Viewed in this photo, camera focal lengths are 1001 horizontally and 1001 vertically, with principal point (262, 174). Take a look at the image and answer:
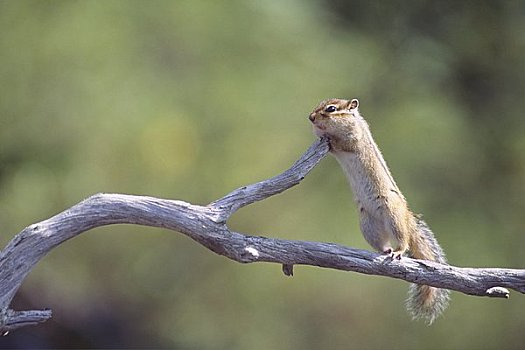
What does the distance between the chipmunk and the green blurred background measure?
87 cm

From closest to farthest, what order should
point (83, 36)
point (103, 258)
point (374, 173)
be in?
point (374, 173) < point (83, 36) < point (103, 258)

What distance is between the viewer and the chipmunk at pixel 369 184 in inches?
71.5

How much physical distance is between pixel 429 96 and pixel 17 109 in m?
1.27

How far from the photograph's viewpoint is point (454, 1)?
10.8ft

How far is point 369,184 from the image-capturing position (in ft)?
6.08

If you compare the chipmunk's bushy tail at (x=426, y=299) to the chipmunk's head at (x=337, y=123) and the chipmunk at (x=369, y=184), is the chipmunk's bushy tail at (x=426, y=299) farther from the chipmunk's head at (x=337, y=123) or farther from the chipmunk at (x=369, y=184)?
the chipmunk's head at (x=337, y=123)

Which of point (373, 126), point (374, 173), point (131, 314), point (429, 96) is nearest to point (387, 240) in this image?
point (374, 173)

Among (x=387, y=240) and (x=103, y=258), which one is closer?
(x=387, y=240)

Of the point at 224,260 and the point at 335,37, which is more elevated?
the point at 335,37

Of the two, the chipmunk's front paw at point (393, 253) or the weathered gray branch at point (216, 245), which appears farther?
the chipmunk's front paw at point (393, 253)

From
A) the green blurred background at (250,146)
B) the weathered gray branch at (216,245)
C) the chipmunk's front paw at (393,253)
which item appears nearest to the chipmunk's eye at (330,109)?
the weathered gray branch at (216,245)

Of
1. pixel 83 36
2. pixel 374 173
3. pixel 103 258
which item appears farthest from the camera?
pixel 103 258

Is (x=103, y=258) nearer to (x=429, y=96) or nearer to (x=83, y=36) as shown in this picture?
(x=83, y=36)

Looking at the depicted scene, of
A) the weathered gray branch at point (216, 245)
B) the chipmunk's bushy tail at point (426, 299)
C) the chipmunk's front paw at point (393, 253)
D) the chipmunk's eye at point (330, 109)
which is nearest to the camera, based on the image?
the weathered gray branch at point (216, 245)
